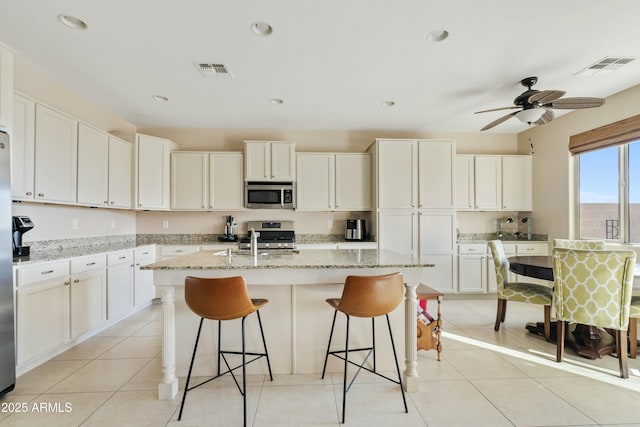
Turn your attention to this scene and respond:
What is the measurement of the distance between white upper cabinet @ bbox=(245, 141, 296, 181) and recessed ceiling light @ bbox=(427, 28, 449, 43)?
8.05 ft

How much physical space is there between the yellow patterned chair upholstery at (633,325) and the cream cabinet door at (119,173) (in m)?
5.27

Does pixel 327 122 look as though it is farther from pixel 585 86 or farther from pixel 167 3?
pixel 585 86

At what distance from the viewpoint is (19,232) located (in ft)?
8.04

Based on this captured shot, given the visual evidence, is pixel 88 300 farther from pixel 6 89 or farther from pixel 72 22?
pixel 72 22

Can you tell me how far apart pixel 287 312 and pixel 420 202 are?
2902 mm

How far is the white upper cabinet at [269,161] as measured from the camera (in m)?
4.39

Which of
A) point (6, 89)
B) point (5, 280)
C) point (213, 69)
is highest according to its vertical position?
point (213, 69)

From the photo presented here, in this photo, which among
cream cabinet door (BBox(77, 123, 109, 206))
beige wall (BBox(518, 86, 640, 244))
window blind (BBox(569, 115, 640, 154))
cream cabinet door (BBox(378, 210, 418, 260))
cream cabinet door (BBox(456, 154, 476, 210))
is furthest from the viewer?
cream cabinet door (BBox(456, 154, 476, 210))

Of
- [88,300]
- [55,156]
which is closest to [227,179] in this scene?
[55,156]

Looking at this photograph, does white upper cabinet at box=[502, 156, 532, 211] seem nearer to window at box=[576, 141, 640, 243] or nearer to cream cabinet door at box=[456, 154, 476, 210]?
cream cabinet door at box=[456, 154, 476, 210]

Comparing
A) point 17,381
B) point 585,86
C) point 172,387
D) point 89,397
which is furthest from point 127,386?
point 585,86

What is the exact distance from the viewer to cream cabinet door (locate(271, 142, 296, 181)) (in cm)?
440

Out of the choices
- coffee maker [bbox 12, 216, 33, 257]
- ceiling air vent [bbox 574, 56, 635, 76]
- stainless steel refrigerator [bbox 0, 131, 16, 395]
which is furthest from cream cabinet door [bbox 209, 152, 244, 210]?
ceiling air vent [bbox 574, 56, 635, 76]

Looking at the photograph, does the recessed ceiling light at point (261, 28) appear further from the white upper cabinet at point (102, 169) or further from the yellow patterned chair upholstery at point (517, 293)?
the yellow patterned chair upholstery at point (517, 293)
